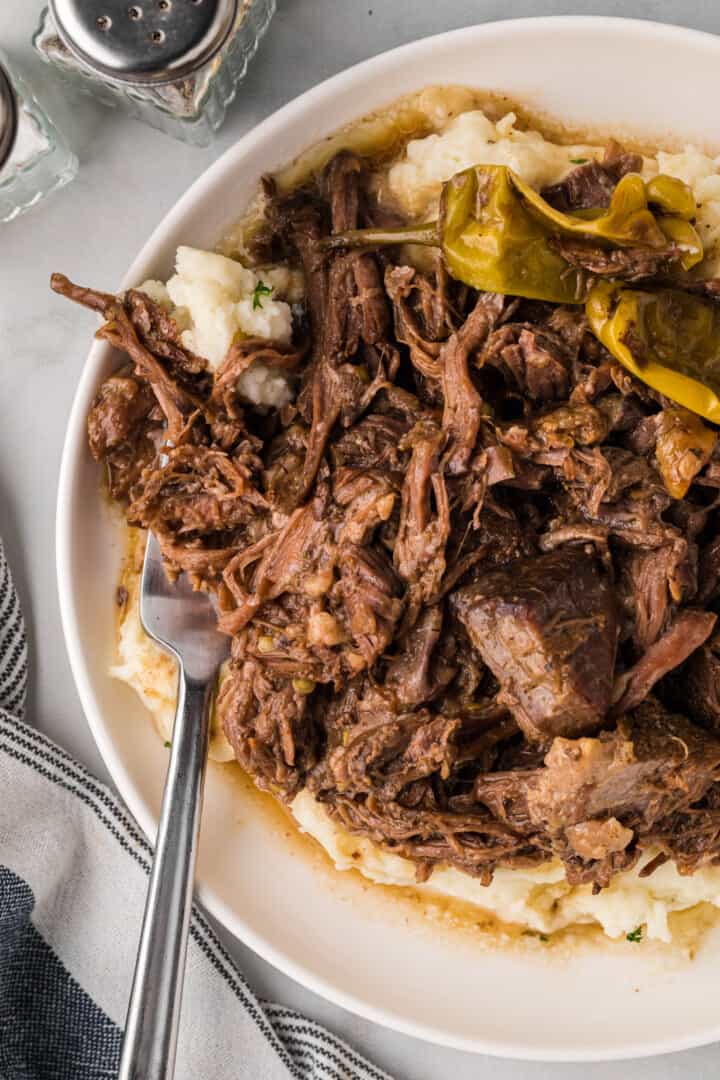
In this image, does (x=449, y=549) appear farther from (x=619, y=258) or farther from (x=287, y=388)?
(x=619, y=258)

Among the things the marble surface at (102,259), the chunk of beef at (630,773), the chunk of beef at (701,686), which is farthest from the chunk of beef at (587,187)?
the chunk of beef at (630,773)

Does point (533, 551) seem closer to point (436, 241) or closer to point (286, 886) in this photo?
point (436, 241)

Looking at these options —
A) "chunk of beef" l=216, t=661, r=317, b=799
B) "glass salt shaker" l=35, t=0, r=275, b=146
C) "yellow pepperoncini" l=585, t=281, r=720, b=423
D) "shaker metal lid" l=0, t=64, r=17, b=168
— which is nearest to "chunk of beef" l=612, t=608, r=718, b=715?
"yellow pepperoncini" l=585, t=281, r=720, b=423

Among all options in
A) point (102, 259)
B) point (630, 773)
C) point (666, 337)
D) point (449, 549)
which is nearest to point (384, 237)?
point (666, 337)

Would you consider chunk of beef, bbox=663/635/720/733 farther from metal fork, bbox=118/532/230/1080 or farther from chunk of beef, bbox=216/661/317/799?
metal fork, bbox=118/532/230/1080

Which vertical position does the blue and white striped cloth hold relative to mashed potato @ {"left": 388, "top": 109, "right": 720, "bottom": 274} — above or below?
below

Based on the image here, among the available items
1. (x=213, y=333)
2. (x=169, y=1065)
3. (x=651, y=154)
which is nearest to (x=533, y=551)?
(x=213, y=333)

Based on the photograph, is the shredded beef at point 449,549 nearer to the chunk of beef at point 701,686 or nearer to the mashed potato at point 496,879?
the chunk of beef at point 701,686
